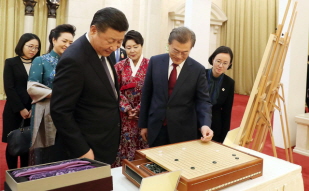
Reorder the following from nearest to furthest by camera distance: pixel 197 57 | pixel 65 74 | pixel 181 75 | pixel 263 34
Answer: pixel 65 74
pixel 181 75
pixel 197 57
pixel 263 34

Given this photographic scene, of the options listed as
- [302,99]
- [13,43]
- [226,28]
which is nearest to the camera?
[302,99]

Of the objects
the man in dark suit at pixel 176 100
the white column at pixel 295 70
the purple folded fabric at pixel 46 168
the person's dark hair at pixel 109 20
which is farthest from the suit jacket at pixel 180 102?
the white column at pixel 295 70

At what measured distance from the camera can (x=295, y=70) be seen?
4.21m

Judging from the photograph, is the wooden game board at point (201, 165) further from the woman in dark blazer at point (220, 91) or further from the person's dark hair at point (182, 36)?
the woman in dark blazer at point (220, 91)

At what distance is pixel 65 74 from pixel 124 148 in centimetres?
131

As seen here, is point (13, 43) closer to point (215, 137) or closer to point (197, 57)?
point (197, 57)

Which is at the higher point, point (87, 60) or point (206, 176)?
point (87, 60)

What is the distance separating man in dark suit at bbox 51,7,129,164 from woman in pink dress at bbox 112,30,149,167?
902mm

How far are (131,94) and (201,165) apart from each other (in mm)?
1327

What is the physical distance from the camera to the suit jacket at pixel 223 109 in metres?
2.59

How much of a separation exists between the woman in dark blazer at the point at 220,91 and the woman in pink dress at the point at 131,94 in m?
0.62

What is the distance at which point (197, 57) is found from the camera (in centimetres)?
397

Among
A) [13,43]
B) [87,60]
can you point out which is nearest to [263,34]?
[13,43]

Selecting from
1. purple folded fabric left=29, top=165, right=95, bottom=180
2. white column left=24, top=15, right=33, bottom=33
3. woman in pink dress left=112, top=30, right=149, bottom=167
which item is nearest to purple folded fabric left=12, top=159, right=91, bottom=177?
purple folded fabric left=29, top=165, right=95, bottom=180
